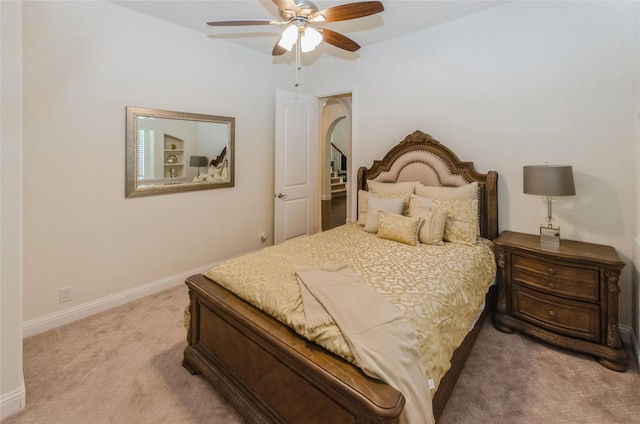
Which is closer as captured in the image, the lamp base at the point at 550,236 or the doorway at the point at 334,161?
the lamp base at the point at 550,236

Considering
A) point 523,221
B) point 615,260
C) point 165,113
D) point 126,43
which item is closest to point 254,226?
point 165,113

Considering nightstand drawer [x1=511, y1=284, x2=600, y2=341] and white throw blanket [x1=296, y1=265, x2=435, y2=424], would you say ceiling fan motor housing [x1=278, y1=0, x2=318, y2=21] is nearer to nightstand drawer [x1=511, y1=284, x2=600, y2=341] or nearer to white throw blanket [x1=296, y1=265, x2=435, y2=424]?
white throw blanket [x1=296, y1=265, x2=435, y2=424]

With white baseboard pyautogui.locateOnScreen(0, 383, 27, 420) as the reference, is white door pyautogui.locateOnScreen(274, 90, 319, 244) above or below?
above

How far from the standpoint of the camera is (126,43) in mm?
2719

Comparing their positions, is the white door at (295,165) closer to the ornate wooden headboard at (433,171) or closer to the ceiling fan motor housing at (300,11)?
the ornate wooden headboard at (433,171)

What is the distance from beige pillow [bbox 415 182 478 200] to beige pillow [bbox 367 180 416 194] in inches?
3.9

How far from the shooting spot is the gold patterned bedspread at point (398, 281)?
4.50ft

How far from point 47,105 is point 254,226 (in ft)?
7.57

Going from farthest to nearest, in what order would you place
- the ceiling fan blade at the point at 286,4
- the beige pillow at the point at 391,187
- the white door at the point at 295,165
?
the white door at the point at 295,165, the beige pillow at the point at 391,187, the ceiling fan blade at the point at 286,4

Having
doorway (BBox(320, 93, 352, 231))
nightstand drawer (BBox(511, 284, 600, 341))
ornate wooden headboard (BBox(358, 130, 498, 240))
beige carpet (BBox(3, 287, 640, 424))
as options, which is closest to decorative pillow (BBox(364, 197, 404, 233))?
ornate wooden headboard (BBox(358, 130, 498, 240))

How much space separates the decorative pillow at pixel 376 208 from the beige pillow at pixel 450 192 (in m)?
0.30

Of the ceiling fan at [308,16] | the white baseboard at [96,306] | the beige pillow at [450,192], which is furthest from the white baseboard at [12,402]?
the beige pillow at [450,192]

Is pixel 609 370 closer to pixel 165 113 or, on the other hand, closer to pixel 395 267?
pixel 395 267

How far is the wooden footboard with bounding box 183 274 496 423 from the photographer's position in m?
1.09
